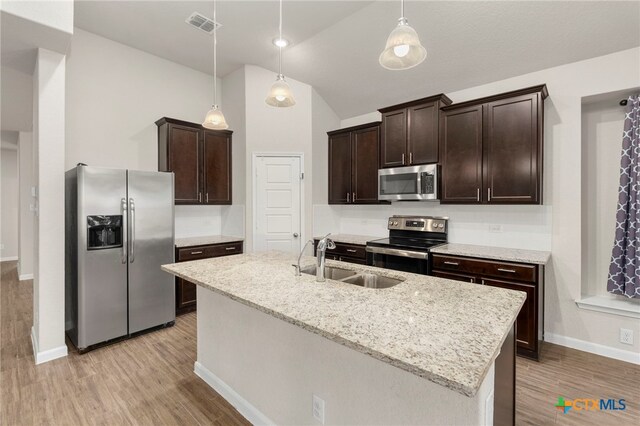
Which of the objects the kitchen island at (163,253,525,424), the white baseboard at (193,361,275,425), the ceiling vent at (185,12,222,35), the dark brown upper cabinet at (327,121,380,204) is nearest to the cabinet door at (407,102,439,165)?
the dark brown upper cabinet at (327,121,380,204)

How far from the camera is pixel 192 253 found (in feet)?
12.6

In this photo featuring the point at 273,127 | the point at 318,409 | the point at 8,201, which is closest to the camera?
the point at 318,409

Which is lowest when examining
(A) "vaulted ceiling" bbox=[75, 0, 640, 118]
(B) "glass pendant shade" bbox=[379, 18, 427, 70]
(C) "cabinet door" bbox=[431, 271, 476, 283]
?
(C) "cabinet door" bbox=[431, 271, 476, 283]

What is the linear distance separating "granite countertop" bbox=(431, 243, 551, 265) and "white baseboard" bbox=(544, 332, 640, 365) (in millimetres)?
847

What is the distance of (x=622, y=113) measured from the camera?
9.48 feet

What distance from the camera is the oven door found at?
128 inches

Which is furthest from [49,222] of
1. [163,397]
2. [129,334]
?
[163,397]

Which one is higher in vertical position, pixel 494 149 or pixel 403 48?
pixel 403 48

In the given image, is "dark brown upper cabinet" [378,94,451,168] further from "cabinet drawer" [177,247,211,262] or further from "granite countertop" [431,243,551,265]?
"cabinet drawer" [177,247,211,262]

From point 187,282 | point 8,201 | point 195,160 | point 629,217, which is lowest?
point 187,282

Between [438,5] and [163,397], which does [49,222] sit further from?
[438,5]

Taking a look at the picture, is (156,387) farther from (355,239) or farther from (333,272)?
(355,239)

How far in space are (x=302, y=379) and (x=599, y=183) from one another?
3.40 metres

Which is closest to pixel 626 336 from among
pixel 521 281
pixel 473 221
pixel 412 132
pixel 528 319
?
pixel 528 319
